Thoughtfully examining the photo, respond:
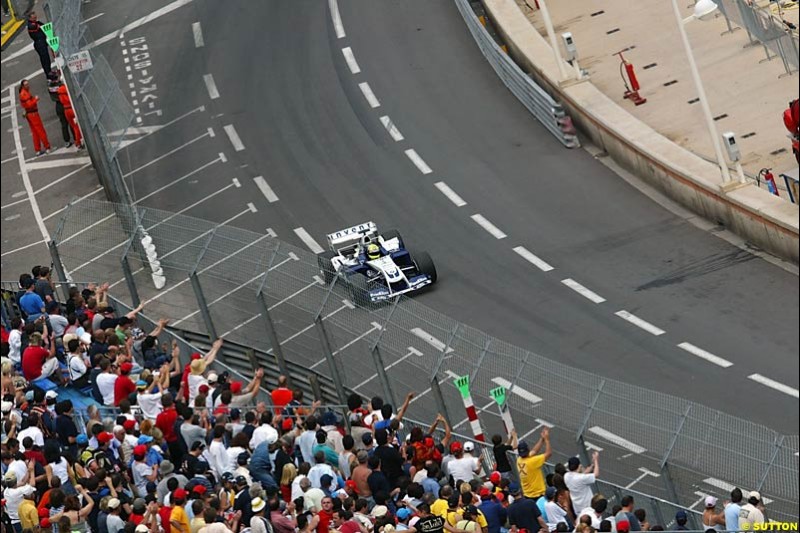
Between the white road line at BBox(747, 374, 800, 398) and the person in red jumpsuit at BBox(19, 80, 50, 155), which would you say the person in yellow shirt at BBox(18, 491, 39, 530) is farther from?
the person in red jumpsuit at BBox(19, 80, 50, 155)

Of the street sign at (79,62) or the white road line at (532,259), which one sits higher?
the street sign at (79,62)

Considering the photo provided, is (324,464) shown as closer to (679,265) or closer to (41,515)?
(41,515)

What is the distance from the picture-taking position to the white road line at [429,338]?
→ 26.7 metres

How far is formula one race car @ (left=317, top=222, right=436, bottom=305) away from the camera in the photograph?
3384cm

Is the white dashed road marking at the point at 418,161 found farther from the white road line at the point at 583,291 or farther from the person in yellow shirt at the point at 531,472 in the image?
the person in yellow shirt at the point at 531,472

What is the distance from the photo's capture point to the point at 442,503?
2253cm

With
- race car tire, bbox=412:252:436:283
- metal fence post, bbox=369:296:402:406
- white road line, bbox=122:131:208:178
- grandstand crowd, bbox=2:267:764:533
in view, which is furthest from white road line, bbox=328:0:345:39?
metal fence post, bbox=369:296:402:406

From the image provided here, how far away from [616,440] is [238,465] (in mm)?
5082

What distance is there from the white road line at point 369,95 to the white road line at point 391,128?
2.53 ft

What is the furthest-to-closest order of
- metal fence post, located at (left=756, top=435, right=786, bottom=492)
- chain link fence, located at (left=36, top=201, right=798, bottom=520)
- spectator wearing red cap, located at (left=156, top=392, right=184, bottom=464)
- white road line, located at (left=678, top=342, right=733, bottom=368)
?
white road line, located at (left=678, top=342, right=733, bottom=368) < spectator wearing red cap, located at (left=156, top=392, right=184, bottom=464) < chain link fence, located at (left=36, top=201, right=798, bottom=520) < metal fence post, located at (left=756, top=435, right=786, bottom=492)

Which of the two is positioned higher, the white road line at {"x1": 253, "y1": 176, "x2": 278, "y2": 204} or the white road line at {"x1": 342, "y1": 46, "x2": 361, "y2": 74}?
the white road line at {"x1": 342, "y1": 46, "x2": 361, "y2": 74}

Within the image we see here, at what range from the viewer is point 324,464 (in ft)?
79.0

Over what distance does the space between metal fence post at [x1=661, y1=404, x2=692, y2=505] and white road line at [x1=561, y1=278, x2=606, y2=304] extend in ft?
27.9

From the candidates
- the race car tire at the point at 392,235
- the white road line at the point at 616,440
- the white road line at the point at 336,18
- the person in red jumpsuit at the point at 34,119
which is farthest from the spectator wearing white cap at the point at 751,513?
the white road line at the point at 336,18
